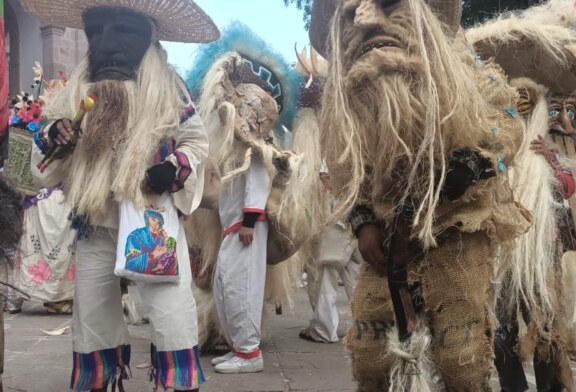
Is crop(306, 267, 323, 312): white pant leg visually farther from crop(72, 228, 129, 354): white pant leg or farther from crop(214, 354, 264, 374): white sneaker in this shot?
crop(72, 228, 129, 354): white pant leg

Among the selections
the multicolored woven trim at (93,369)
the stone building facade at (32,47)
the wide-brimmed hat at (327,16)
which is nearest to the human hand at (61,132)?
the multicolored woven trim at (93,369)

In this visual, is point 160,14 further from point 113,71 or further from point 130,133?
point 130,133

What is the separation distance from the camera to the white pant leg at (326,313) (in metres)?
5.21

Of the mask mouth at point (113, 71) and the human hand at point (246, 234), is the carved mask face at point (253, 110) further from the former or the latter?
the mask mouth at point (113, 71)

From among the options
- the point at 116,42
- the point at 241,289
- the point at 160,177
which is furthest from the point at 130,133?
the point at 241,289

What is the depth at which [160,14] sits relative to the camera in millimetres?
3232

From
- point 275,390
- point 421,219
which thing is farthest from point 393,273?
point 275,390

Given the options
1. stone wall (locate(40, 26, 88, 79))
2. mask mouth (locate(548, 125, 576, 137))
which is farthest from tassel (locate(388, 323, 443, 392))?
stone wall (locate(40, 26, 88, 79))

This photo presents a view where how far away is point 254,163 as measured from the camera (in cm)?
434

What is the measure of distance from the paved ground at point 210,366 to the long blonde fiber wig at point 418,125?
1932 mm

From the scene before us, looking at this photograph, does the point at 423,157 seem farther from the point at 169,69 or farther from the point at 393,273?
the point at 169,69

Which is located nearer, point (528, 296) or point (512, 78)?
point (528, 296)

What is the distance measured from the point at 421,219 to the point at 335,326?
312 centimetres

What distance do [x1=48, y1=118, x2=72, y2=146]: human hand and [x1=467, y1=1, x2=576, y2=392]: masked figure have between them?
206 centimetres
